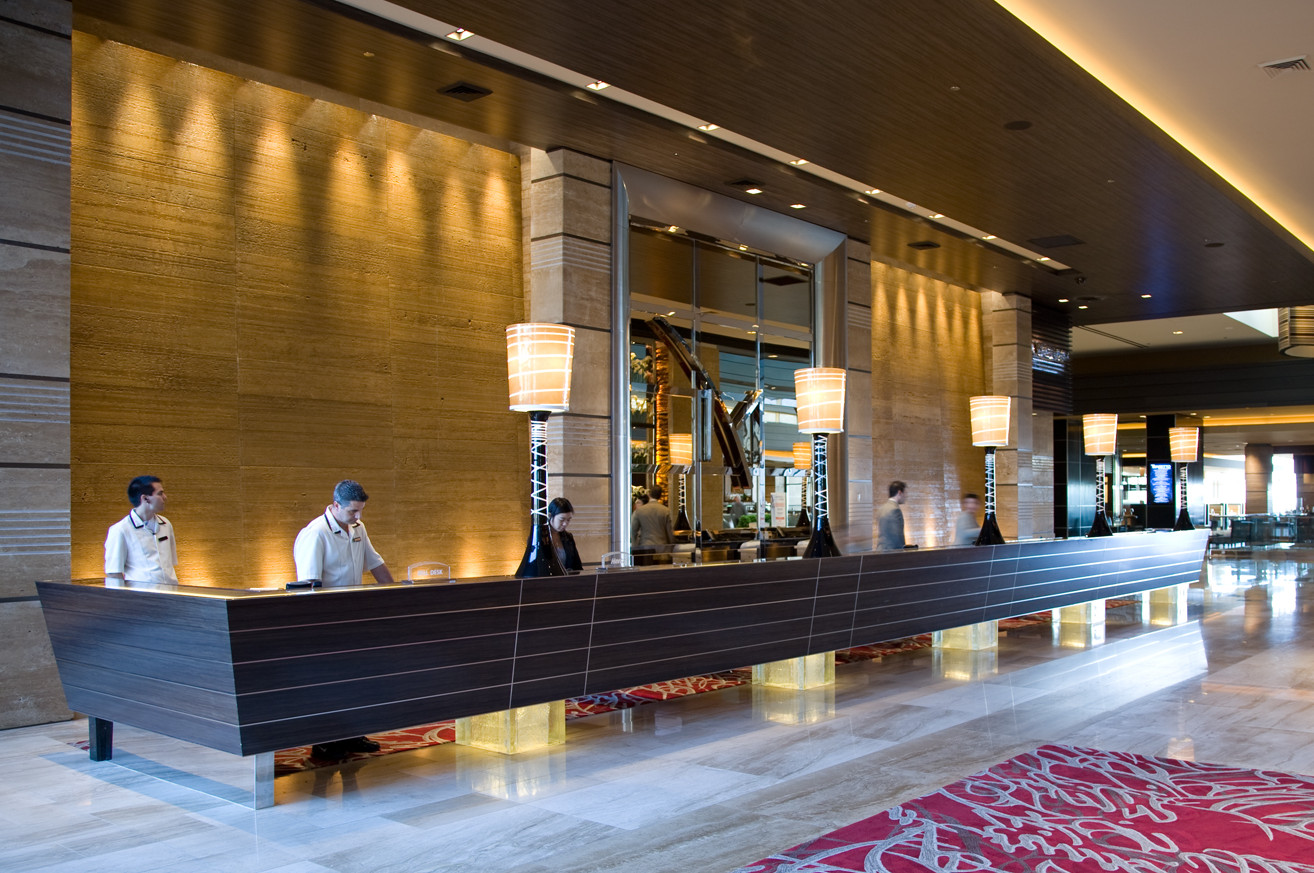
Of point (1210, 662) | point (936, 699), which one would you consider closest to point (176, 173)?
point (936, 699)

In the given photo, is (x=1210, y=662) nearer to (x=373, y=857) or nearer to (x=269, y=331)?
(x=373, y=857)

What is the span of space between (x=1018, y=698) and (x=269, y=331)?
19.7 feet

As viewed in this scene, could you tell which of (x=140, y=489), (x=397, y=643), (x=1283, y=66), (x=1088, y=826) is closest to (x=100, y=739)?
(x=140, y=489)

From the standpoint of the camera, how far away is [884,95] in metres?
7.89

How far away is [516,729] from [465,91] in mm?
4658

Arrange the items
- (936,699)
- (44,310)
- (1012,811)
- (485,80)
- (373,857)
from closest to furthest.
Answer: (373,857) → (1012,811) → (44,310) → (936,699) → (485,80)

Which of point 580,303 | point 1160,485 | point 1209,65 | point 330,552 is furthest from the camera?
point 1160,485

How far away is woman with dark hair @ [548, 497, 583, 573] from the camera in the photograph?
750cm

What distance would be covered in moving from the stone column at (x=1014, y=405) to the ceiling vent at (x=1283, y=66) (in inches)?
297

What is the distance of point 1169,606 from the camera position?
43.2 ft

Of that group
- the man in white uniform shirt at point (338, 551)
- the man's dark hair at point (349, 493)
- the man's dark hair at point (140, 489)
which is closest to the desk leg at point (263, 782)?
the man in white uniform shirt at point (338, 551)

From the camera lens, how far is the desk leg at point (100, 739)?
17.2 feet

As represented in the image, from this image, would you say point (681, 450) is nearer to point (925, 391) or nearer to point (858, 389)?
point (858, 389)

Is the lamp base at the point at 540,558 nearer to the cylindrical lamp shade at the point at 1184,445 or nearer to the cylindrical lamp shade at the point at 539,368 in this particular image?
the cylindrical lamp shade at the point at 539,368
